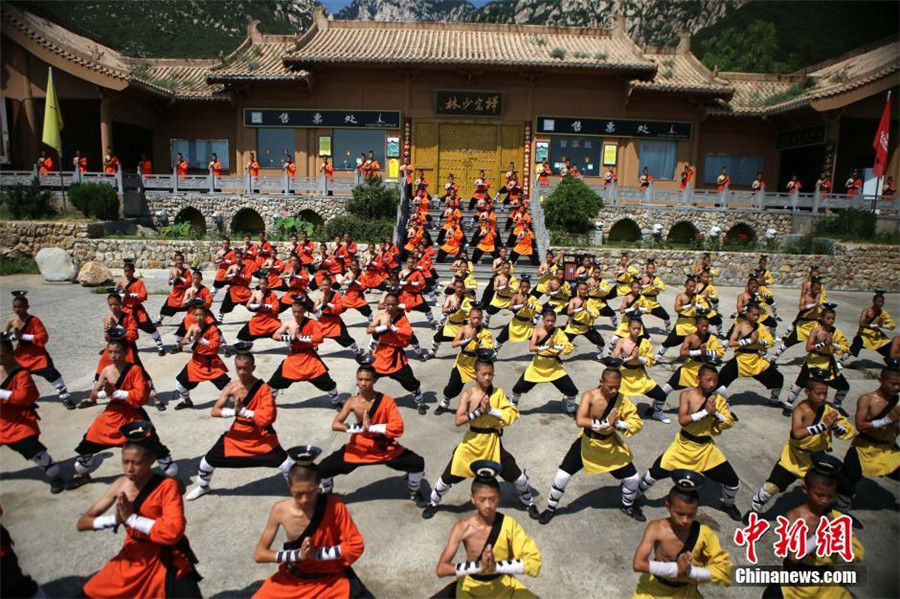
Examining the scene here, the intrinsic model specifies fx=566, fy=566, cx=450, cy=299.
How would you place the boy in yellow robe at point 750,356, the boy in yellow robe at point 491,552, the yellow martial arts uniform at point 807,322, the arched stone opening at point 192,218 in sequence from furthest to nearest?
the arched stone opening at point 192,218, the yellow martial arts uniform at point 807,322, the boy in yellow robe at point 750,356, the boy in yellow robe at point 491,552

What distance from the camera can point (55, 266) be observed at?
17562mm

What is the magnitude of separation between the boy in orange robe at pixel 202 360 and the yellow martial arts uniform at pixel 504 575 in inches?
222

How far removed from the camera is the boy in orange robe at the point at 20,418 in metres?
5.89

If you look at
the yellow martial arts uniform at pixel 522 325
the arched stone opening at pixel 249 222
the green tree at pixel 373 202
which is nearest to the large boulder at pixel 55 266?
the arched stone opening at pixel 249 222

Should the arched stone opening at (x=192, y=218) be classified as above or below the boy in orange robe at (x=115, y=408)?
above

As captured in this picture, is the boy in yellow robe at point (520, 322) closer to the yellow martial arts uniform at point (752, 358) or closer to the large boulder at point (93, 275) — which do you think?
the yellow martial arts uniform at point (752, 358)

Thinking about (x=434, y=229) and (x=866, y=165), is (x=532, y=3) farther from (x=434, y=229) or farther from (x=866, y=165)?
(x=434, y=229)

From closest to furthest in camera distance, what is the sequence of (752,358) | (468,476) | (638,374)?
(468,476) → (638,374) → (752,358)

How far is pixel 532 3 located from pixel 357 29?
70.3 metres

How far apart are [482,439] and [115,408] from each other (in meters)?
4.01

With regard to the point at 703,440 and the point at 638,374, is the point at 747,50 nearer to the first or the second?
the point at 638,374

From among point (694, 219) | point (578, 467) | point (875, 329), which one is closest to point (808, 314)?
point (875, 329)

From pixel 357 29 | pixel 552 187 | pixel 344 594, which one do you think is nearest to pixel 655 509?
pixel 344 594

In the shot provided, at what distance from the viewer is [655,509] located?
6.22 m
